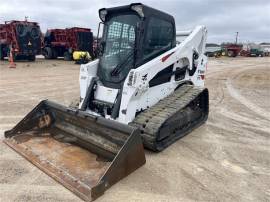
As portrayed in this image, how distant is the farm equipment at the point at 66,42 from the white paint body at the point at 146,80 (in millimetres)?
17217

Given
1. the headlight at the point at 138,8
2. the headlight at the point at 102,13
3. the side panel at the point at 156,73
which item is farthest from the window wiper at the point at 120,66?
the headlight at the point at 102,13

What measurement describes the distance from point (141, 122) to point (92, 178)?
1.31m

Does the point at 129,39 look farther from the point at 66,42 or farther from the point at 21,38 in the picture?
the point at 66,42

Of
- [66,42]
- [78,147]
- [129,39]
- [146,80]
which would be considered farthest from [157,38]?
[66,42]

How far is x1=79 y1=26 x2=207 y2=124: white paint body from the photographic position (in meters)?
4.47

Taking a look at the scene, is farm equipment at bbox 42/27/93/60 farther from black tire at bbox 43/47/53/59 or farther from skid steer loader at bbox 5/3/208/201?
skid steer loader at bbox 5/3/208/201

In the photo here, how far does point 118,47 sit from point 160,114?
1.51 metres

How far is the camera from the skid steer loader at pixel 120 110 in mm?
3666

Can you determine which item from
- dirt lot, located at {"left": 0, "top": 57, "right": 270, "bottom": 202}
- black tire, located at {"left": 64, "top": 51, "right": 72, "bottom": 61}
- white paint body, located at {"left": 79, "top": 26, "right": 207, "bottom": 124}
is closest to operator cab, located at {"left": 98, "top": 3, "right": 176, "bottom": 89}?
white paint body, located at {"left": 79, "top": 26, "right": 207, "bottom": 124}

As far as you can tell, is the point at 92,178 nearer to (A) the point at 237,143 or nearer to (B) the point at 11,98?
(A) the point at 237,143

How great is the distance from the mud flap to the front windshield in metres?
1.11

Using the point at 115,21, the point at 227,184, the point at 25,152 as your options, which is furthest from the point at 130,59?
the point at 227,184

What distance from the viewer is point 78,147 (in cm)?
430

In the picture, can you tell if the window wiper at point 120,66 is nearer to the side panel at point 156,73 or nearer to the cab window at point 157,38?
the cab window at point 157,38
